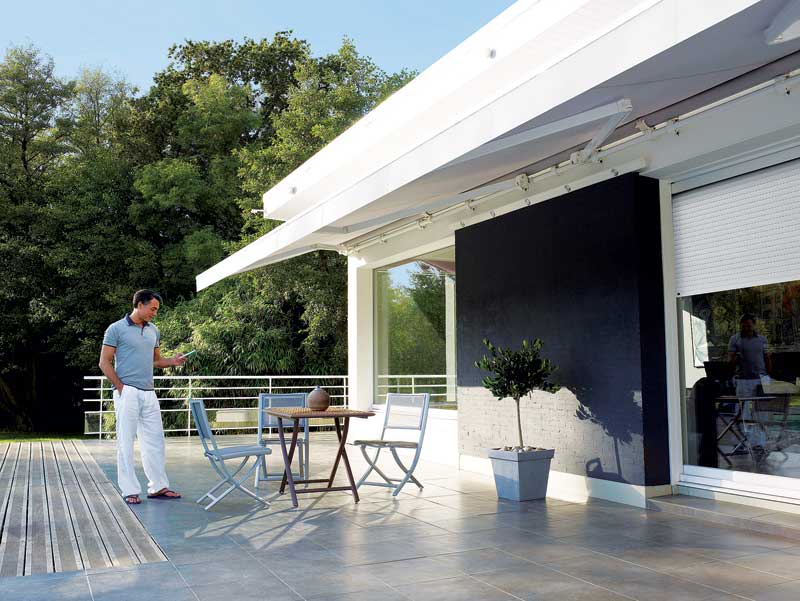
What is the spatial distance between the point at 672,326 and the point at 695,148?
1.39m

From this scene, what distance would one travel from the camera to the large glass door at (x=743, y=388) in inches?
207

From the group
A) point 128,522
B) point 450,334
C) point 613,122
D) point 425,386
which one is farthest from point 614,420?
point 425,386

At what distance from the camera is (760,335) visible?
18.0 ft

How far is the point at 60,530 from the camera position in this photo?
5.23m

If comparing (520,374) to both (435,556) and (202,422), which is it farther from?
(202,422)

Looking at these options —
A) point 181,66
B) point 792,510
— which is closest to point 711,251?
point 792,510

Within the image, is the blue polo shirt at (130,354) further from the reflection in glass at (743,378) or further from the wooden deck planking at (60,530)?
the reflection in glass at (743,378)

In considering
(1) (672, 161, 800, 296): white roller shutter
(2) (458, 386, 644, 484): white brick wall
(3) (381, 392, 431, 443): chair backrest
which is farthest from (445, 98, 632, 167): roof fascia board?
(3) (381, 392, 431, 443): chair backrest

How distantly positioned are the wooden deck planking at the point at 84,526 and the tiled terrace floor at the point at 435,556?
0.89 ft

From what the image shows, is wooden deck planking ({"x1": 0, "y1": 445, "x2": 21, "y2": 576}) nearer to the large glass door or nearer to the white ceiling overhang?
the white ceiling overhang

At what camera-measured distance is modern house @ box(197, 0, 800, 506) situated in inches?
174

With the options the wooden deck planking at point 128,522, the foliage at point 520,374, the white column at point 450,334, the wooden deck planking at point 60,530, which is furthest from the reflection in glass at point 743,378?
the wooden deck planking at point 60,530

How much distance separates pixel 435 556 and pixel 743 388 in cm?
270

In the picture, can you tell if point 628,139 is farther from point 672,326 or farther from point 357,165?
point 357,165
